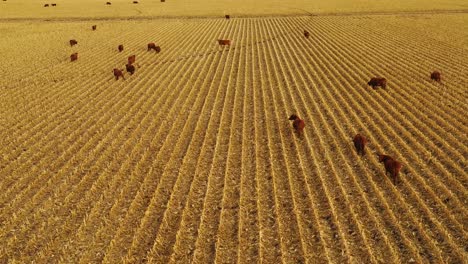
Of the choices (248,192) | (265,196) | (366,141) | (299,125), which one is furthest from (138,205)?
(366,141)

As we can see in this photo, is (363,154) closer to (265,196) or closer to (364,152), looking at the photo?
(364,152)

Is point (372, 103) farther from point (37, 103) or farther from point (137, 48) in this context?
point (137, 48)

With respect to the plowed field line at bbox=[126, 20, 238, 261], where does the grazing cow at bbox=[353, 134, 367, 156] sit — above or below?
above

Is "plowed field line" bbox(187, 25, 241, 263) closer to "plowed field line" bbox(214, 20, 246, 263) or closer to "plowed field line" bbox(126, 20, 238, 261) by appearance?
"plowed field line" bbox(214, 20, 246, 263)

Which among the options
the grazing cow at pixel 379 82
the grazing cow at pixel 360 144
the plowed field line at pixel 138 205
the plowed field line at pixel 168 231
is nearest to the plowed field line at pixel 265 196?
the plowed field line at pixel 168 231

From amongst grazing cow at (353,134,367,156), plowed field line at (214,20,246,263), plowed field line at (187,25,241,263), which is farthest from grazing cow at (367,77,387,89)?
plowed field line at (187,25,241,263)

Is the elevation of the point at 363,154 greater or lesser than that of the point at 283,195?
greater

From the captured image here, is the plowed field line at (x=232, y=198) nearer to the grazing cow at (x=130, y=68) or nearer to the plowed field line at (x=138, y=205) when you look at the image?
the plowed field line at (x=138, y=205)

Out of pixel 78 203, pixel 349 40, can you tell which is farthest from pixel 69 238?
pixel 349 40
